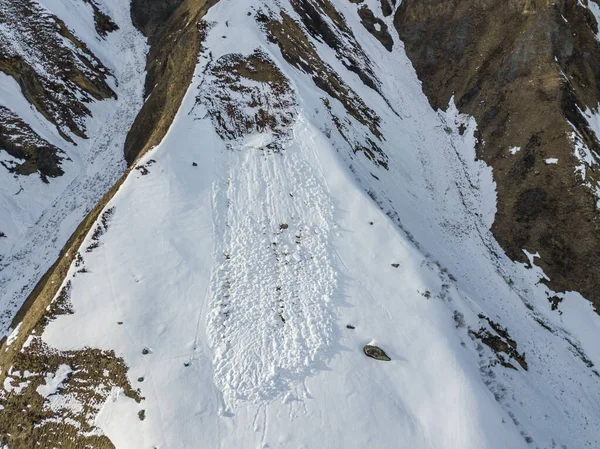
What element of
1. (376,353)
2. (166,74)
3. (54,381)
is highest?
(166,74)

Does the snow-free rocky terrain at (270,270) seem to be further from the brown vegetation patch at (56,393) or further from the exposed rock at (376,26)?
the exposed rock at (376,26)

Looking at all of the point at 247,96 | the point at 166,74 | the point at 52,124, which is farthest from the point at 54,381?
the point at 52,124

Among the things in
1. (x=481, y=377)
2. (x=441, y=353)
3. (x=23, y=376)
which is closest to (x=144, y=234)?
(x=23, y=376)

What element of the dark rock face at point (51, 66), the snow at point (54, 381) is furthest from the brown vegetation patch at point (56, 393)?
the dark rock face at point (51, 66)

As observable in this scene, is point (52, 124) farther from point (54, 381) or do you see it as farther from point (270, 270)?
point (270, 270)

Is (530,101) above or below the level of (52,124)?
above

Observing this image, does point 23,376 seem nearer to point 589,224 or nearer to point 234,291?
point 234,291

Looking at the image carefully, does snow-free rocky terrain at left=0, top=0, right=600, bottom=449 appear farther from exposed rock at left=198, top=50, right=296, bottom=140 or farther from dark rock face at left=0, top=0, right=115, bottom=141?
dark rock face at left=0, top=0, right=115, bottom=141
